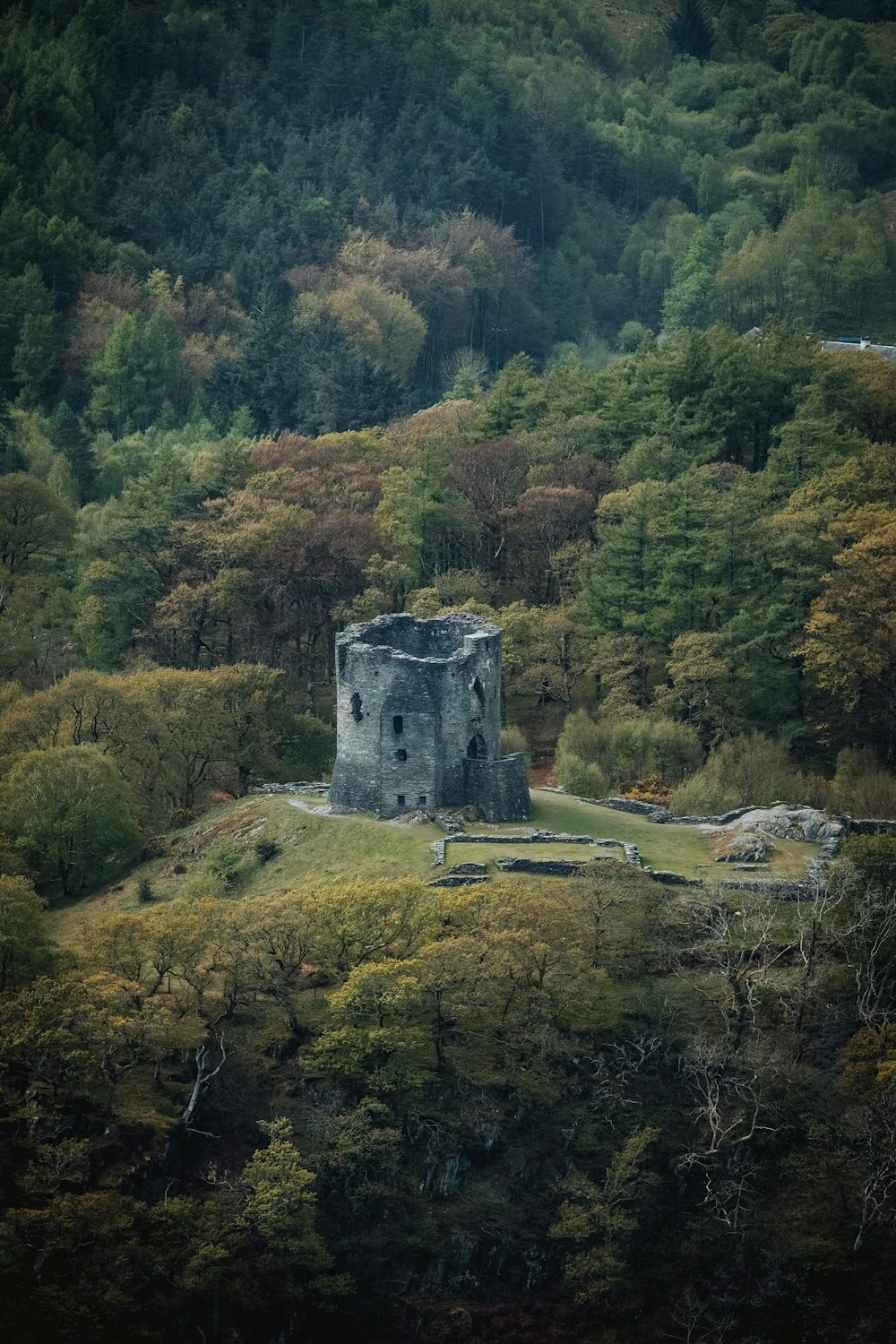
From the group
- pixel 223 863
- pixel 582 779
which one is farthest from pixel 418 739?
pixel 582 779

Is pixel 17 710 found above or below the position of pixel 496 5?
below

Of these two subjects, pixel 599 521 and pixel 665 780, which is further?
pixel 599 521

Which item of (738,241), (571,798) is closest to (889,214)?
(738,241)

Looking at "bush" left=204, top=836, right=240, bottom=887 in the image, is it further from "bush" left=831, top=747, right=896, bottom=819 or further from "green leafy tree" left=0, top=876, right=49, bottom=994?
"bush" left=831, top=747, right=896, bottom=819

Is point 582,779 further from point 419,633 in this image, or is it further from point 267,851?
point 267,851

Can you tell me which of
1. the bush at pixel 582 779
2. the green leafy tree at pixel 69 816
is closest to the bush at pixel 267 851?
the green leafy tree at pixel 69 816

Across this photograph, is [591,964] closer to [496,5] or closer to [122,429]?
[122,429]
